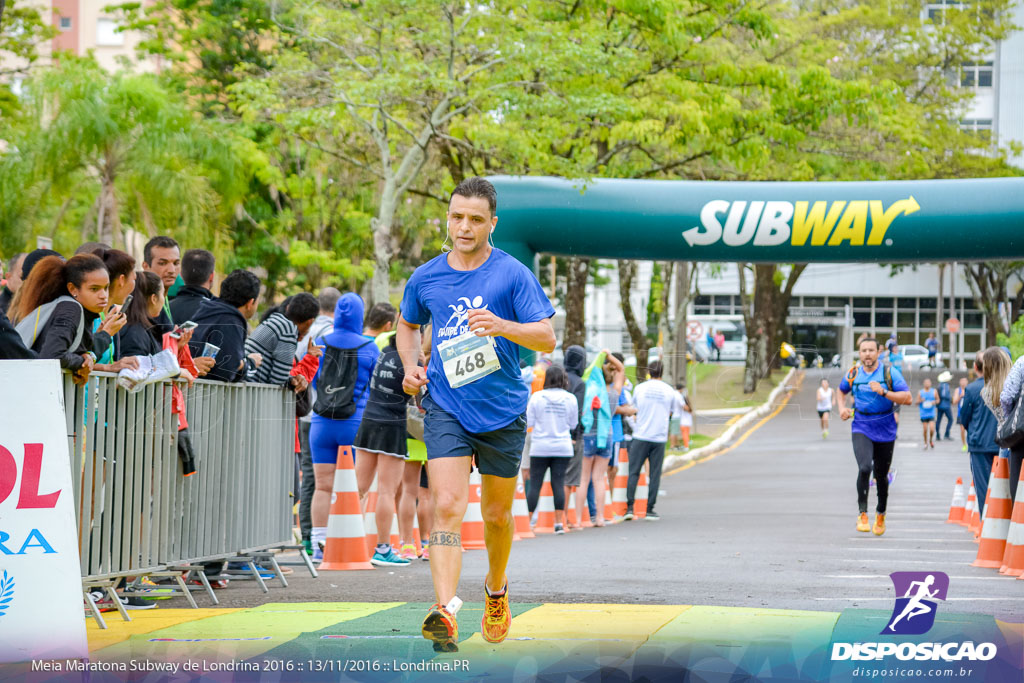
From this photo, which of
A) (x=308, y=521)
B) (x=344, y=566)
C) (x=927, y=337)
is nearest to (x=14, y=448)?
(x=344, y=566)

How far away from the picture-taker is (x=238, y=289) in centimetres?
884

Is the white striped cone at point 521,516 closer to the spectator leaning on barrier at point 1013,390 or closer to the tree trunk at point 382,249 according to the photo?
the spectator leaning on barrier at point 1013,390

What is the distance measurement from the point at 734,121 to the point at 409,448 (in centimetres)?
1343

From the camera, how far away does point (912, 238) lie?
11344 mm

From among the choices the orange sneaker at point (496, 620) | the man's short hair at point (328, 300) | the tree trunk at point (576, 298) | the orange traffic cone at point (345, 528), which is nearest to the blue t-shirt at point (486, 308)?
the orange sneaker at point (496, 620)

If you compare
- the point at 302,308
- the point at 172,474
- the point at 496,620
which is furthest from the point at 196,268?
the point at 496,620

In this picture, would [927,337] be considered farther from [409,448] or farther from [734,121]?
[409,448]

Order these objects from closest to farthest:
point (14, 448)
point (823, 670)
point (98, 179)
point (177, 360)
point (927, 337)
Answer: point (823, 670) < point (14, 448) < point (177, 360) < point (927, 337) < point (98, 179)

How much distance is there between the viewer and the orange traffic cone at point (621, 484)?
54.3 feet

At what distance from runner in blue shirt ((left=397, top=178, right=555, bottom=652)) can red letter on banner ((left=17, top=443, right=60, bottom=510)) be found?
5.01ft

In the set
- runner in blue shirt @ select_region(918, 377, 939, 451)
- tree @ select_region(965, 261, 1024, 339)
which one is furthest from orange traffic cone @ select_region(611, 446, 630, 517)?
runner in blue shirt @ select_region(918, 377, 939, 451)

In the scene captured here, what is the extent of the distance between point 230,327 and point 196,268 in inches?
30.1

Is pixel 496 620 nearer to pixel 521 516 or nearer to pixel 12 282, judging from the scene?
pixel 12 282

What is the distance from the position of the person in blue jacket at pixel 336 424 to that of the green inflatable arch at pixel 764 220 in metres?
2.08
